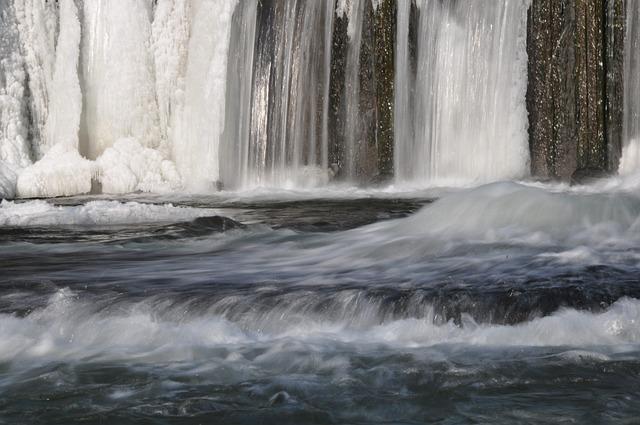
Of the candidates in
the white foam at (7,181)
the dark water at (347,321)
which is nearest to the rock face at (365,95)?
the white foam at (7,181)

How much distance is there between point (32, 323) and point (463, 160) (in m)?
8.12

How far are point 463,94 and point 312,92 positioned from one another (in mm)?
2162

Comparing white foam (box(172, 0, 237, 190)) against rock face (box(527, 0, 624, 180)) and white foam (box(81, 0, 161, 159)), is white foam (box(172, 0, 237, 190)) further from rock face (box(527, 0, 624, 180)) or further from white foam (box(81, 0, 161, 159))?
rock face (box(527, 0, 624, 180))

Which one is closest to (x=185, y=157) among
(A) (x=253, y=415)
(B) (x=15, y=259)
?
(B) (x=15, y=259)

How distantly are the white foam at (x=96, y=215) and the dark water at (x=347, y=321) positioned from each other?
148 centimetres

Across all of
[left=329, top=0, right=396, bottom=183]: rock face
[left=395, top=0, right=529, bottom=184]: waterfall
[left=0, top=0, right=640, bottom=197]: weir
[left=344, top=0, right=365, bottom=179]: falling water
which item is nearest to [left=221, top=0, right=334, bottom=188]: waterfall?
[left=0, top=0, right=640, bottom=197]: weir

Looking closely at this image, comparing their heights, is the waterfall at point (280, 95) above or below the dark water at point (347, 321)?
above

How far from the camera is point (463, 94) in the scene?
42.1 ft

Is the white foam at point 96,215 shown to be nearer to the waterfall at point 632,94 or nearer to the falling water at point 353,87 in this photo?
A: the falling water at point 353,87

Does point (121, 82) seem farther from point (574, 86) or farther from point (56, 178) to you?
point (574, 86)

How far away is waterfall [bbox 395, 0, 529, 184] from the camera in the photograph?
1245 centimetres

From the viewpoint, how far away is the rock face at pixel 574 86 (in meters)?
11.6

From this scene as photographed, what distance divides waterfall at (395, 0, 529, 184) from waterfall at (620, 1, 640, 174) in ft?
4.10

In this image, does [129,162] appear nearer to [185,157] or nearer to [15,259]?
[185,157]
